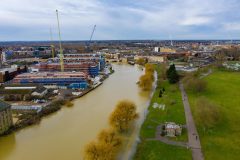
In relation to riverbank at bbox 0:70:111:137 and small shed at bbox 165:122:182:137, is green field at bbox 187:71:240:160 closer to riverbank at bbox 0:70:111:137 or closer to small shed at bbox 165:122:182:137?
small shed at bbox 165:122:182:137

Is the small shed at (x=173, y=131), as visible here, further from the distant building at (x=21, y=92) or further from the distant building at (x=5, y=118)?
the distant building at (x=21, y=92)

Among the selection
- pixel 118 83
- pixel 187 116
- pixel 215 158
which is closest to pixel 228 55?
pixel 118 83

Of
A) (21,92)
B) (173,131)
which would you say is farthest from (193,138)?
(21,92)

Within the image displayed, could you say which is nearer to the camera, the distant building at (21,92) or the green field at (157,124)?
the green field at (157,124)

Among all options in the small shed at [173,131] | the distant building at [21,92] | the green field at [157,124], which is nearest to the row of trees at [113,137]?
the green field at [157,124]

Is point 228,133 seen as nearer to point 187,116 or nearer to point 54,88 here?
point 187,116

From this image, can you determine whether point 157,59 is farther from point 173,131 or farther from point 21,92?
point 173,131

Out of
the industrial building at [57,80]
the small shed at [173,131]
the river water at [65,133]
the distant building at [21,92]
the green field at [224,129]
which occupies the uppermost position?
the industrial building at [57,80]
